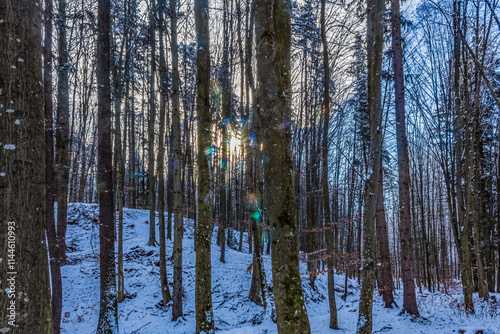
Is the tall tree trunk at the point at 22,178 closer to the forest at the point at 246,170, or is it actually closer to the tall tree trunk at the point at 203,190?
the forest at the point at 246,170

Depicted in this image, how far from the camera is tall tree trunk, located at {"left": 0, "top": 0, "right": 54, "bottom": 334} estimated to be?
200 cm

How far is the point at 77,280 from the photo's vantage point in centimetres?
1176

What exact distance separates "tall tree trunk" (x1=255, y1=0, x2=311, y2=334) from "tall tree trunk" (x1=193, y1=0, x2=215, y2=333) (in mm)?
3093

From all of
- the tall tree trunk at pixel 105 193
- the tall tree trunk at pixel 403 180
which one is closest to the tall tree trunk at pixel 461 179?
the tall tree trunk at pixel 403 180

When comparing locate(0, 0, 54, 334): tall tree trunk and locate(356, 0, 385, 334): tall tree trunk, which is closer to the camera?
locate(0, 0, 54, 334): tall tree trunk

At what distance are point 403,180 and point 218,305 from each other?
325 inches

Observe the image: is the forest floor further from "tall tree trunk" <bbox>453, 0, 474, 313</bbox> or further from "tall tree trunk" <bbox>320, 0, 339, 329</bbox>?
"tall tree trunk" <bbox>453, 0, 474, 313</bbox>

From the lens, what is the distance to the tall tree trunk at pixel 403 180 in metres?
8.46

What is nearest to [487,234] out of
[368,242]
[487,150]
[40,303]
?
[487,150]

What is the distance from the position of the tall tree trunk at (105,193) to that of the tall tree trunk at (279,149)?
5.92 meters

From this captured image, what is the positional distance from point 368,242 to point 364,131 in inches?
486

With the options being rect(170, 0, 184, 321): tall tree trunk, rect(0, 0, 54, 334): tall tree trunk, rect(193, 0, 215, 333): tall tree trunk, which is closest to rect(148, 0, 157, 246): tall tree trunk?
rect(170, 0, 184, 321): tall tree trunk

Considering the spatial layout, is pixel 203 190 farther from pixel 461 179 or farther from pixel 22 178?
pixel 461 179

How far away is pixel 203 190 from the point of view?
6207 mm
